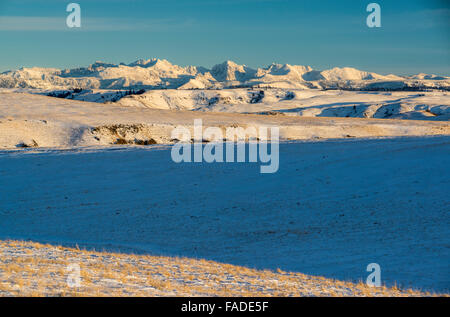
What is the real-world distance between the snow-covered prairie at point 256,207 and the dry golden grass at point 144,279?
235 cm

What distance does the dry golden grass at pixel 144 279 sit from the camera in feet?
36.4

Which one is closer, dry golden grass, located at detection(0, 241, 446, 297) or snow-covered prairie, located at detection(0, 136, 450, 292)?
dry golden grass, located at detection(0, 241, 446, 297)

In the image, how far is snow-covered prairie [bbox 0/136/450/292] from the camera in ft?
60.8

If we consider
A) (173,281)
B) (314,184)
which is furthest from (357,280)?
(314,184)

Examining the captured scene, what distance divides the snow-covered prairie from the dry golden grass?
235 cm

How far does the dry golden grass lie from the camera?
36.4 feet

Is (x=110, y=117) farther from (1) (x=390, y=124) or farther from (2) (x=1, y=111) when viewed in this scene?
(1) (x=390, y=124)

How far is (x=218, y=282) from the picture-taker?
13.2m

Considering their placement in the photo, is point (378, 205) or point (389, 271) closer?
point (389, 271)

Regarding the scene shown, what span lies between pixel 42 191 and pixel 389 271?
840 inches

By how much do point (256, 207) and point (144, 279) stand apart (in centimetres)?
1369

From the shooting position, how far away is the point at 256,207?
25750 mm
